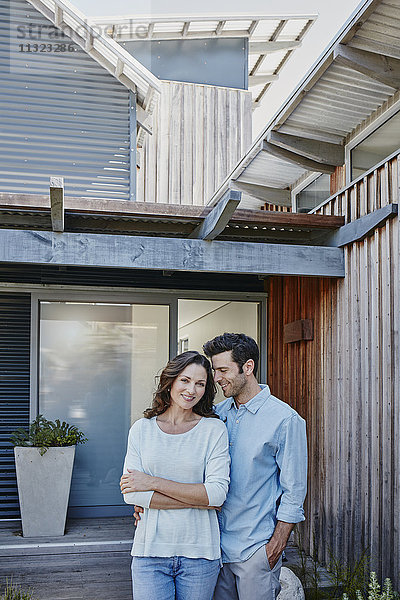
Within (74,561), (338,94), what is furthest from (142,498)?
(338,94)

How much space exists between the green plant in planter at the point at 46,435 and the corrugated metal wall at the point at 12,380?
255 mm

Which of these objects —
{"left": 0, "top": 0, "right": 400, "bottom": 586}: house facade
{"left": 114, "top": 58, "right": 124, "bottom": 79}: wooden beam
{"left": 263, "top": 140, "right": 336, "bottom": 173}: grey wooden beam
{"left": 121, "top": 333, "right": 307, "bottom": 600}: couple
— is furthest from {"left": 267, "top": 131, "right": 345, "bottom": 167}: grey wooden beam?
{"left": 121, "top": 333, "right": 307, "bottom": 600}: couple

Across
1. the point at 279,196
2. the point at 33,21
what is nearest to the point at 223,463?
the point at 279,196

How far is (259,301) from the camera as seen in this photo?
21.8 feet

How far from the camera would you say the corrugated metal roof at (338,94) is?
368 cm

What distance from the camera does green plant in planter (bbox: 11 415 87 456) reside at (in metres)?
5.54

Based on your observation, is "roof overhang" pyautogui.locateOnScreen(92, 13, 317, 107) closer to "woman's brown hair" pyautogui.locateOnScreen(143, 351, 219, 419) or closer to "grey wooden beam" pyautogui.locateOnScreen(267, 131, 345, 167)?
"grey wooden beam" pyautogui.locateOnScreen(267, 131, 345, 167)

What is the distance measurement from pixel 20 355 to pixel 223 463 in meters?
4.36

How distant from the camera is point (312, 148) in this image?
5.30 meters

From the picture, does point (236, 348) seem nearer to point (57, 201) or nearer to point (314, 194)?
point (57, 201)

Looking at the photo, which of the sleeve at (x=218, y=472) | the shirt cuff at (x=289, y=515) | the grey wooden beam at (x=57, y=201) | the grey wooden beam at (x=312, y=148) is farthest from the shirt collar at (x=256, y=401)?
the grey wooden beam at (x=312, y=148)

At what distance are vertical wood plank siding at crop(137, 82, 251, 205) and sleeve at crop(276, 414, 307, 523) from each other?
7126mm

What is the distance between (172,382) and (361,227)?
2.32 metres

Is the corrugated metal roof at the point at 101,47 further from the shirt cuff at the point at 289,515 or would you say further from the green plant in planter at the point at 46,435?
the shirt cuff at the point at 289,515
